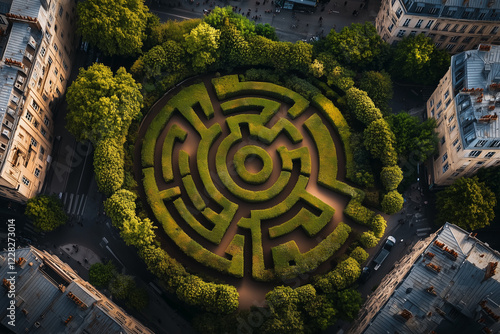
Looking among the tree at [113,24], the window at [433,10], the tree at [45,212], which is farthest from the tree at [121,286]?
the window at [433,10]

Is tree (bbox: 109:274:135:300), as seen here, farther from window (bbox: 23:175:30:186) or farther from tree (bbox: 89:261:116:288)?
window (bbox: 23:175:30:186)

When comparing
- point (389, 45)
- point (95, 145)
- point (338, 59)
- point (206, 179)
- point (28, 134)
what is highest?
point (389, 45)

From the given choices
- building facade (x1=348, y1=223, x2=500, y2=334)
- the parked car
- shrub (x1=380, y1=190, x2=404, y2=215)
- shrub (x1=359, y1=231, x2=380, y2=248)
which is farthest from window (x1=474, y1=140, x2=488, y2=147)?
shrub (x1=359, y1=231, x2=380, y2=248)

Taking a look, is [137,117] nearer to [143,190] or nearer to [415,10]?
[143,190]

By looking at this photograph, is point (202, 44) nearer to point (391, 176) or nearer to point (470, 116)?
point (391, 176)

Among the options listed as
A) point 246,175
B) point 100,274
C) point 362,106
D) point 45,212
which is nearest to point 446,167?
point 362,106

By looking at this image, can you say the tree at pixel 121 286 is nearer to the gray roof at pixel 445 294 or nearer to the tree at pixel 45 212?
the tree at pixel 45 212

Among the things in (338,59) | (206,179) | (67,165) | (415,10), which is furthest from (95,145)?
(415,10)

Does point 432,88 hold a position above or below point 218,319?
above
